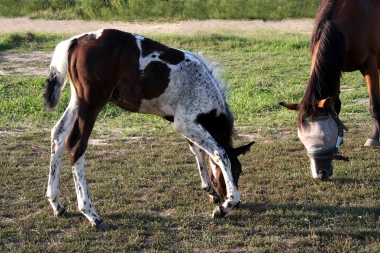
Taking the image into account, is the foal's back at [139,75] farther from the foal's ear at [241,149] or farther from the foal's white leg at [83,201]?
the foal's white leg at [83,201]

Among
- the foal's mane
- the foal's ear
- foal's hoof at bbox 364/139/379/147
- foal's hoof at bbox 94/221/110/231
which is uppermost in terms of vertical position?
the foal's mane

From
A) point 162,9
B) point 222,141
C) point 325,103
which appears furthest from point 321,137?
point 162,9

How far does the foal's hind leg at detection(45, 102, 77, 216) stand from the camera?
538cm

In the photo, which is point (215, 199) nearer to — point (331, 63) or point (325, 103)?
point (325, 103)

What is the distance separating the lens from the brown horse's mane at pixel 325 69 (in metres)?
5.94

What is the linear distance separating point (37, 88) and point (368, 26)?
6166 mm

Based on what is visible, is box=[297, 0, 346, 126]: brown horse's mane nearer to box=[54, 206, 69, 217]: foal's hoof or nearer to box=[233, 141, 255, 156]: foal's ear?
box=[233, 141, 255, 156]: foal's ear

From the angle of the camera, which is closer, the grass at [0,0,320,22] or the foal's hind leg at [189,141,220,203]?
the foal's hind leg at [189,141,220,203]

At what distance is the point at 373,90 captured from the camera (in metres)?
7.29

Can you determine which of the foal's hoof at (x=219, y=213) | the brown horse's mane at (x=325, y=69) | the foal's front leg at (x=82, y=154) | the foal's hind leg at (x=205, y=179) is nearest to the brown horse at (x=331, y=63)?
the brown horse's mane at (x=325, y=69)

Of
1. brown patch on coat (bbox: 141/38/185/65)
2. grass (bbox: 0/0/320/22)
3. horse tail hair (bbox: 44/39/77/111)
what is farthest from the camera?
grass (bbox: 0/0/320/22)

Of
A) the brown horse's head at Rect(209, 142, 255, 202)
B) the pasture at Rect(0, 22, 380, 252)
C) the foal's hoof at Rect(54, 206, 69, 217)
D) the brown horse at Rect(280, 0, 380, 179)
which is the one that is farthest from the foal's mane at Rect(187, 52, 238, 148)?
the foal's hoof at Rect(54, 206, 69, 217)

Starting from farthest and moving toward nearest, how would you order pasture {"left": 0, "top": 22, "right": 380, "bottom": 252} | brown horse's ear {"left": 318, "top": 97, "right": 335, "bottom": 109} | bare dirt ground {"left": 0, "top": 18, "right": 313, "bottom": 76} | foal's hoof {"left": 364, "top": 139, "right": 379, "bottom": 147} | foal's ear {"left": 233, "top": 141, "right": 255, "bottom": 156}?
bare dirt ground {"left": 0, "top": 18, "right": 313, "bottom": 76}
foal's hoof {"left": 364, "top": 139, "right": 379, "bottom": 147}
brown horse's ear {"left": 318, "top": 97, "right": 335, "bottom": 109}
foal's ear {"left": 233, "top": 141, "right": 255, "bottom": 156}
pasture {"left": 0, "top": 22, "right": 380, "bottom": 252}

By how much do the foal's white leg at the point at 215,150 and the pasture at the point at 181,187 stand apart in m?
0.17
